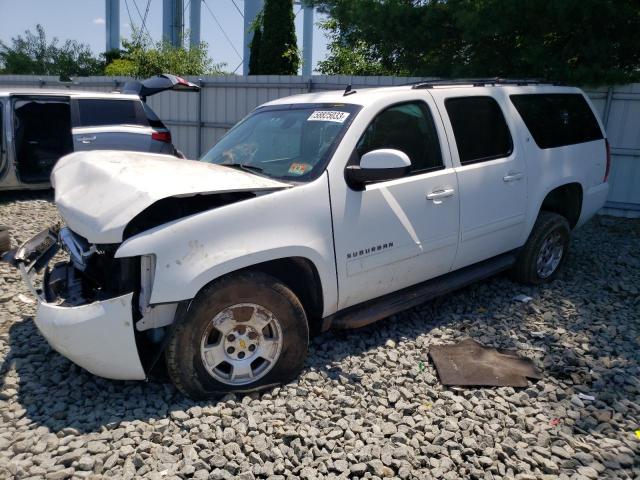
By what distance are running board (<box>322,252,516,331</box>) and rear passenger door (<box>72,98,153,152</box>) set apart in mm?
5943

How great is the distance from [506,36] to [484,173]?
15.5ft

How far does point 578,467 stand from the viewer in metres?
2.79

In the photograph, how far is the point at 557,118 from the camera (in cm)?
527

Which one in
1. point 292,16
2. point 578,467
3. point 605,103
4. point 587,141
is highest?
point 292,16

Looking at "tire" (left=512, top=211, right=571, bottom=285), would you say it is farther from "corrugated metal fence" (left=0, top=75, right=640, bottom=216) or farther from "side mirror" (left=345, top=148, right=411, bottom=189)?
"corrugated metal fence" (left=0, top=75, right=640, bottom=216)

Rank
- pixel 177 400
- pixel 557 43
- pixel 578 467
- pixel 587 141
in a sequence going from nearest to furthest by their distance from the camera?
pixel 578 467 < pixel 177 400 < pixel 587 141 < pixel 557 43

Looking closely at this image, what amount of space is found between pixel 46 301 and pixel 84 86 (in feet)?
48.5

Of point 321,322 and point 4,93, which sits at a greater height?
point 4,93

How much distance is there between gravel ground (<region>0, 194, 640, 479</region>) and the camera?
273 cm

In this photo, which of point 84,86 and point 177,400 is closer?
point 177,400

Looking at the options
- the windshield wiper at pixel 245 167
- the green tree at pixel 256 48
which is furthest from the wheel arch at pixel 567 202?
the green tree at pixel 256 48

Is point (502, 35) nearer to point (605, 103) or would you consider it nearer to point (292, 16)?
point (605, 103)

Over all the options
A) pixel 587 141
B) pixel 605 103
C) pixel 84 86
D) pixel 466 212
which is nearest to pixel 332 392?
pixel 466 212

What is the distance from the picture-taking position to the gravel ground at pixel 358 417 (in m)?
2.73
